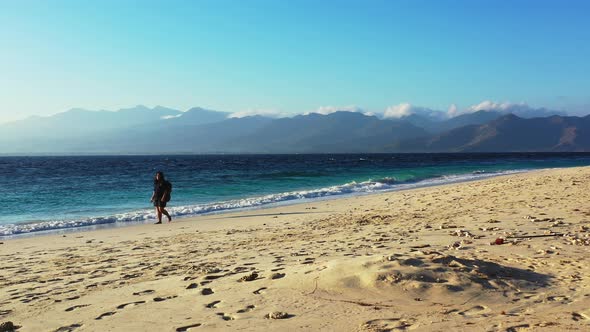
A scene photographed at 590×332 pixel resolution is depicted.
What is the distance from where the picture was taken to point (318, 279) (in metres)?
5.69

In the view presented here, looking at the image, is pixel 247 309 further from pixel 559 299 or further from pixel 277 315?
pixel 559 299

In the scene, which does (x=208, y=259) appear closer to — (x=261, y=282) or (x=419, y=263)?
(x=261, y=282)

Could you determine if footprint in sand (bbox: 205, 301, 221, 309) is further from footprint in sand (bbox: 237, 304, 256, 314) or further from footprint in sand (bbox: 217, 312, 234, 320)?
footprint in sand (bbox: 237, 304, 256, 314)

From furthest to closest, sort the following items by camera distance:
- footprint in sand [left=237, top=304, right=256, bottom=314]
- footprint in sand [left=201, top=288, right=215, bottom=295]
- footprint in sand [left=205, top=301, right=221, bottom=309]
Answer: footprint in sand [left=201, top=288, right=215, bottom=295] < footprint in sand [left=205, top=301, right=221, bottom=309] < footprint in sand [left=237, top=304, right=256, bottom=314]

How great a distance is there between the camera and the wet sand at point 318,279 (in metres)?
4.69

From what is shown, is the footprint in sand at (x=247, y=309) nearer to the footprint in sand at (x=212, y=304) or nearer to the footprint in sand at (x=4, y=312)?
the footprint in sand at (x=212, y=304)

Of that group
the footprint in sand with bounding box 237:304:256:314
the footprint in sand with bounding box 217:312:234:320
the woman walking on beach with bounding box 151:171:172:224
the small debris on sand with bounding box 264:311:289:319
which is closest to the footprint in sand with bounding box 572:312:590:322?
the small debris on sand with bounding box 264:311:289:319

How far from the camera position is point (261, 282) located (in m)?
5.95

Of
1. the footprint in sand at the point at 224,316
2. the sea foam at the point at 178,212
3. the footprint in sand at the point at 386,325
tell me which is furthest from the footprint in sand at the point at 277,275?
the sea foam at the point at 178,212

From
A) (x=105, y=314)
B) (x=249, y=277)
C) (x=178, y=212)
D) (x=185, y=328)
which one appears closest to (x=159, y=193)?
(x=178, y=212)

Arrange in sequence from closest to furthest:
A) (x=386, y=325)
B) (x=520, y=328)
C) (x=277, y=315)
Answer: (x=520, y=328) < (x=386, y=325) < (x=277, y=315)

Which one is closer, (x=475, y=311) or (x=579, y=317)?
(x=579, y=317)

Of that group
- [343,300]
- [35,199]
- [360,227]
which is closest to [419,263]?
[343,300]

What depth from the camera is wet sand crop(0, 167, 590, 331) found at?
4.69 meters
